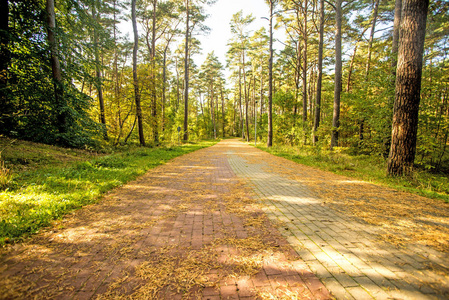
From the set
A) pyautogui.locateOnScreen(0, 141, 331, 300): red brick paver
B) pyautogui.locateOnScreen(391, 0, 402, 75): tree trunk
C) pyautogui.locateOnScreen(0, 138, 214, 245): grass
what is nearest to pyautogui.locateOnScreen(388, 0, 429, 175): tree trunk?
pyautogui.locateOnScreen(391, 0, 402, 75): tree trunk

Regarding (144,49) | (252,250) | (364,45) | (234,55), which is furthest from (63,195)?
(234,55)

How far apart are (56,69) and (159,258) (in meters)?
10.7

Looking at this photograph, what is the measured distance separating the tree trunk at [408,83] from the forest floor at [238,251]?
2.16m

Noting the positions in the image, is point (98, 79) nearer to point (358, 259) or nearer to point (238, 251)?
point (238, 251)

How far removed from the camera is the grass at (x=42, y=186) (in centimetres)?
277

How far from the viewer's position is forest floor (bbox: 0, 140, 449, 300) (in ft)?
5.63

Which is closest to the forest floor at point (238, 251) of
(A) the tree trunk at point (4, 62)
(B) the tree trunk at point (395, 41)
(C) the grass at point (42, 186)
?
(C) the grass at point (42, 186)

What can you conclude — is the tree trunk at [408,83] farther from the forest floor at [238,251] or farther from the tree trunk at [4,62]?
the tree trunk at [4,62]

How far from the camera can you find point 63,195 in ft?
12.3

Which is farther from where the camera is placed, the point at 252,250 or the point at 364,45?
the point at 364,45

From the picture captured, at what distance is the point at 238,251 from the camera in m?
2.30

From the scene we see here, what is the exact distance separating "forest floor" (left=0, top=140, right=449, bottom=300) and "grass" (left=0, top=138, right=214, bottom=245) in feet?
0.89

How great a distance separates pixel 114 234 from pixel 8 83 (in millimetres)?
9277

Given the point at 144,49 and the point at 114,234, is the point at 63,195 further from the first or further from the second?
the point at 144,49
